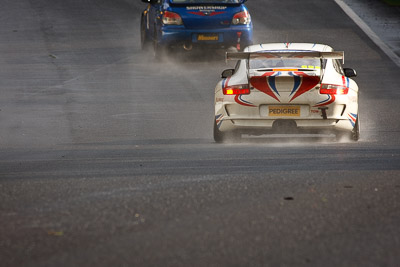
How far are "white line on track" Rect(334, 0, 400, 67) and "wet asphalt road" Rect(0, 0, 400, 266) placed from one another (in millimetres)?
630

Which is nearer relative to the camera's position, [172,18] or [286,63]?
[286,63]

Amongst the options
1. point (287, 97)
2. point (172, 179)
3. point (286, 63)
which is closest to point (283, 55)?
point (286, 63)

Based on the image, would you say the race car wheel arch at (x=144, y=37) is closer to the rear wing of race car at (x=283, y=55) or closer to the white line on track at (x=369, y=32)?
the white line on track at (x=369, y=32)

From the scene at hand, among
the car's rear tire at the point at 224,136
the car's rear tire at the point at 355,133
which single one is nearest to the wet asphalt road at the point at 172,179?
the car's rear tire at the point at 224,136

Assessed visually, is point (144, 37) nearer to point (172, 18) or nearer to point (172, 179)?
point (172, 18)

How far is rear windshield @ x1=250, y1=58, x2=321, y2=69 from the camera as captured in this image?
49.6 ft

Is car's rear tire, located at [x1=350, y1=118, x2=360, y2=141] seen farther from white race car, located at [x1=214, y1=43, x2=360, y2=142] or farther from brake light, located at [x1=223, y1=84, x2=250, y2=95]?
brake light, located at [x1=223, y1=84, x2=250, y2=95]

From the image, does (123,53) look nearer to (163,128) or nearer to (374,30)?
(374,30)

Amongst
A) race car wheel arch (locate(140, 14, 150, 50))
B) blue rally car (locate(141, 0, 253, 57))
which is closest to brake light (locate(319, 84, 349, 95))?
blue rally car (locate(141, 0, 253, 57))

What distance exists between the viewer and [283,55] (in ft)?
50.2

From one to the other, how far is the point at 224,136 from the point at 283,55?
128 centimetres

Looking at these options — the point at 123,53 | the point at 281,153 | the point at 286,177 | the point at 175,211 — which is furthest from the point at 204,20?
the point at 175,211

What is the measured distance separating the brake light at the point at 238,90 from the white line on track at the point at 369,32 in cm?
1190

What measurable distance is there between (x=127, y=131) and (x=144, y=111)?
280 centimetres
